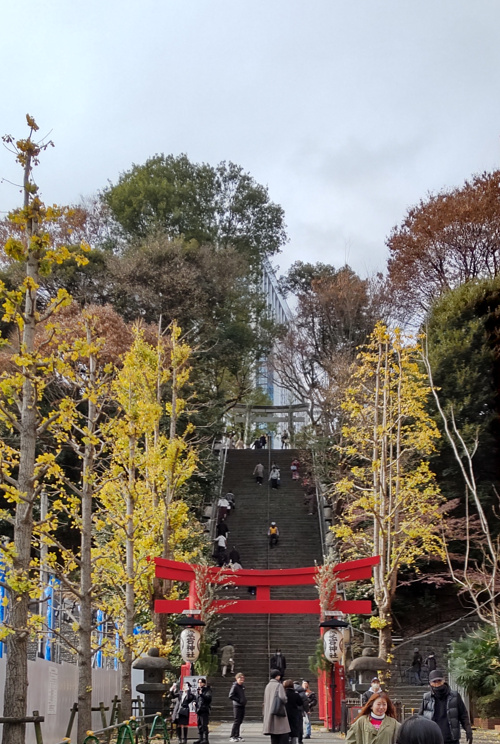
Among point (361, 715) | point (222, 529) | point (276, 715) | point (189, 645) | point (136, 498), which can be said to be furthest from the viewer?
point (222, 529)

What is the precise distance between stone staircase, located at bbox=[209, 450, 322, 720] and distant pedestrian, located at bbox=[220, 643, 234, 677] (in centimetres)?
25

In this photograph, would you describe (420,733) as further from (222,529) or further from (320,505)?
(320,505)

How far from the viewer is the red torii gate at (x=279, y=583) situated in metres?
18.8

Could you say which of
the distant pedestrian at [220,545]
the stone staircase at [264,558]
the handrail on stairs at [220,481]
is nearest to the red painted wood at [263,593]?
the stone staircase at [264,558]

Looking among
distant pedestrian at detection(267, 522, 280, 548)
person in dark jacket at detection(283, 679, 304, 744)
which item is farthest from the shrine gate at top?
distant pedestrian at detection(267, 522, 280, 548)

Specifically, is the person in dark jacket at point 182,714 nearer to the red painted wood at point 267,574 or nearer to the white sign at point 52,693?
the red painted wood at point 267,574

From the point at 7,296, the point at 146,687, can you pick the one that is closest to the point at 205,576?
the point at 146,687

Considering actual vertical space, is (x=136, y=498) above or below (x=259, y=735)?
above

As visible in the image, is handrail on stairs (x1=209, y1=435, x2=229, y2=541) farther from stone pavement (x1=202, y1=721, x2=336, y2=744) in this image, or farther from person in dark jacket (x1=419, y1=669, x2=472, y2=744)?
person in dark jacket (x1=419, y1=669, x2=472, y2=744)

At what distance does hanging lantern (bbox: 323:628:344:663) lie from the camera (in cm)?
1938

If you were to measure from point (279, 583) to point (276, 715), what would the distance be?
10971mm

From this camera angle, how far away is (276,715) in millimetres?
11336

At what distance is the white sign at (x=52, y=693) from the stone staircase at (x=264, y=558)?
10829 mm

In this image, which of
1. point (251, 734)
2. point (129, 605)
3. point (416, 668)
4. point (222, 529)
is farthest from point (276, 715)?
point (222, 529)
